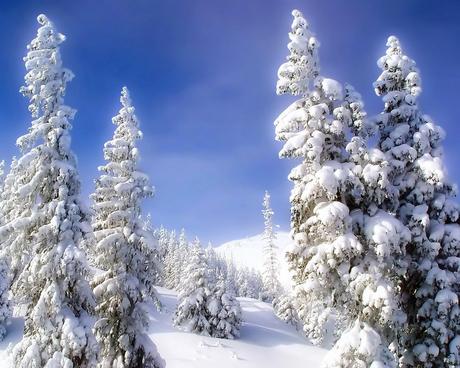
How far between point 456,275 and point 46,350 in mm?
15348

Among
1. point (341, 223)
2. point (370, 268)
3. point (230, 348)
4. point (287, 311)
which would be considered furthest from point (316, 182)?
point (287, 311)

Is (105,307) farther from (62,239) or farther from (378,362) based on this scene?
(378,362)

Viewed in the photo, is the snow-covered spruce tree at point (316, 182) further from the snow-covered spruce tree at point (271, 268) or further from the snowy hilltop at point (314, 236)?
the snow-covered spruce tree at point (271, 268)

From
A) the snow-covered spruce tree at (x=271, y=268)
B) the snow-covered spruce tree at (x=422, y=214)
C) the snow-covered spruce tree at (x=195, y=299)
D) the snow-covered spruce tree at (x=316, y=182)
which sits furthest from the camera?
the snow-covered spruce tree at (x=271, y=268)

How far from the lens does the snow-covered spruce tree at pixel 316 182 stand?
16078mm

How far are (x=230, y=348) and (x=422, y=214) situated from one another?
30.4 meters

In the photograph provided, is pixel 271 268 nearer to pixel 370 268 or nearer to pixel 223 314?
pixel 223 314

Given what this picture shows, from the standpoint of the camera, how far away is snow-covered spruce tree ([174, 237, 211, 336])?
1911 inches

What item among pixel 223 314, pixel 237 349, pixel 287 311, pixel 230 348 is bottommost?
pixel 237 349

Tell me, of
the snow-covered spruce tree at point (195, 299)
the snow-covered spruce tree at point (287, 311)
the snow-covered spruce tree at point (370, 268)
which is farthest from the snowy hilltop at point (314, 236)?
the snow-covered spruce tree at point (287, 311)

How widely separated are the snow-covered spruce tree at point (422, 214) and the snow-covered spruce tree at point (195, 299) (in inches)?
1292

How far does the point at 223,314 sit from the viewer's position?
1932 inches

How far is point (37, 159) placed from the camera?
64.0 feet

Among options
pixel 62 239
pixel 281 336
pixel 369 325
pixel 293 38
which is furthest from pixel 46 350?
pixel 281 336
